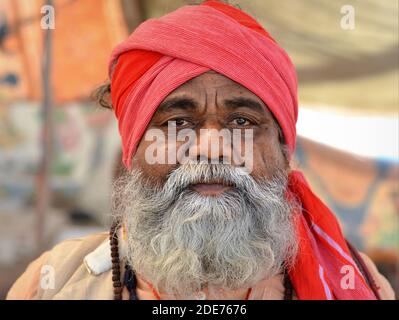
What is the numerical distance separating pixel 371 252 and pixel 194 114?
3.34 meters

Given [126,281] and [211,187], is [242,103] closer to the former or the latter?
[211,187]

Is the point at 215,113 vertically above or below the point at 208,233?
above

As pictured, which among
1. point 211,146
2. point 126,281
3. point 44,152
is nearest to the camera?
point 211,146

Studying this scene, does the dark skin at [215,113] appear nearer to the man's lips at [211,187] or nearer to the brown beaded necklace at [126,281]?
the man's lips at [211,187]

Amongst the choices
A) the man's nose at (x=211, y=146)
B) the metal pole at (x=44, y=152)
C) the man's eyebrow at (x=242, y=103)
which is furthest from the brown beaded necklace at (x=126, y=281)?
the metal pole at (x=44, y=152)

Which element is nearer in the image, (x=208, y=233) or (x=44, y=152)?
(x=208, y=233)

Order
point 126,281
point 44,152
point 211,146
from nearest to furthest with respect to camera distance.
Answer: point 211,146, point 126,281, point 44,152

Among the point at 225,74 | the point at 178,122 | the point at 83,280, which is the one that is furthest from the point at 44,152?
the point at 225,74

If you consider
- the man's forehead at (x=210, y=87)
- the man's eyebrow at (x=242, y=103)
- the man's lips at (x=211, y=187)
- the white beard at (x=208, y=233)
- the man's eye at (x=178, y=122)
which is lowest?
the white beard at (x=208, y=233)

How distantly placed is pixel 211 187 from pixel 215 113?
22cm

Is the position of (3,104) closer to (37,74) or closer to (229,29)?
(37,74)

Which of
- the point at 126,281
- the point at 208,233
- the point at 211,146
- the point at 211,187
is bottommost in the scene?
the point at 126,281

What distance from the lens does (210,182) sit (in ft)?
5.48

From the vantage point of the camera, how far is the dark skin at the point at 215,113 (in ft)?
5.57
